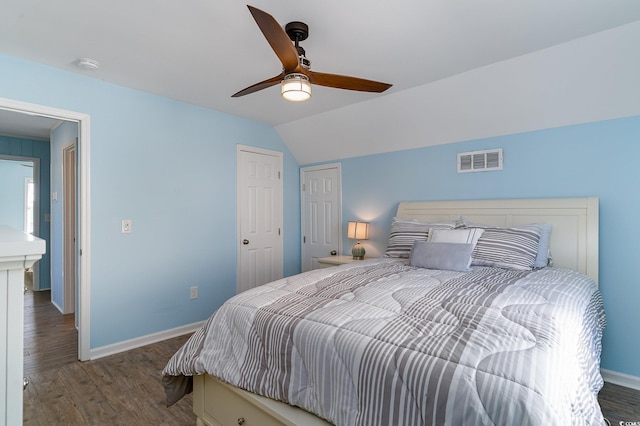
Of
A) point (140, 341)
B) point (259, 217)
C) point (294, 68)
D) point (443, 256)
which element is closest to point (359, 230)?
point (259, 217)

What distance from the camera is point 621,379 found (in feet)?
7.98

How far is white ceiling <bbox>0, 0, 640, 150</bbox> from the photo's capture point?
189 cm

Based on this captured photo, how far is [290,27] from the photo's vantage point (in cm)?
202

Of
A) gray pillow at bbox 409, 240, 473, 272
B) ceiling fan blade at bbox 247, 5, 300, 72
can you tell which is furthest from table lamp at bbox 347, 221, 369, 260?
ceiling fan blade at bbox 247, 5, 300, 72

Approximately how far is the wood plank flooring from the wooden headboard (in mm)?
918

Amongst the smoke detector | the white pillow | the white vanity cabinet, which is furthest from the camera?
the white pillow

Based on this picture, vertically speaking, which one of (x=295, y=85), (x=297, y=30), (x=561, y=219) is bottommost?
(x=561, y=219)

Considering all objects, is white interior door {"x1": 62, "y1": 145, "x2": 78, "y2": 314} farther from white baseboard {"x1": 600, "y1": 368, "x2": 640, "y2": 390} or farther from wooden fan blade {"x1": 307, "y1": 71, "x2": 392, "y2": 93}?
white baseboard {"x1": 600, "y1": 368, "x2": 640, "y2": 390}

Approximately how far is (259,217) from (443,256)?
2.38 metres

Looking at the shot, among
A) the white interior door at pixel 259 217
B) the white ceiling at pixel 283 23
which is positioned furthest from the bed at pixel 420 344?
the white interior door at pixel 259 217

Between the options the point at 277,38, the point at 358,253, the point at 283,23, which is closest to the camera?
the point at 277,38

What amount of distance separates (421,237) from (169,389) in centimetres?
224

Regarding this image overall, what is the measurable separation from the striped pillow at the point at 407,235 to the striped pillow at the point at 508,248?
1.27 feet

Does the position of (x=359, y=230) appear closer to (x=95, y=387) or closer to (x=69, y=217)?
(x=95, y=387)
